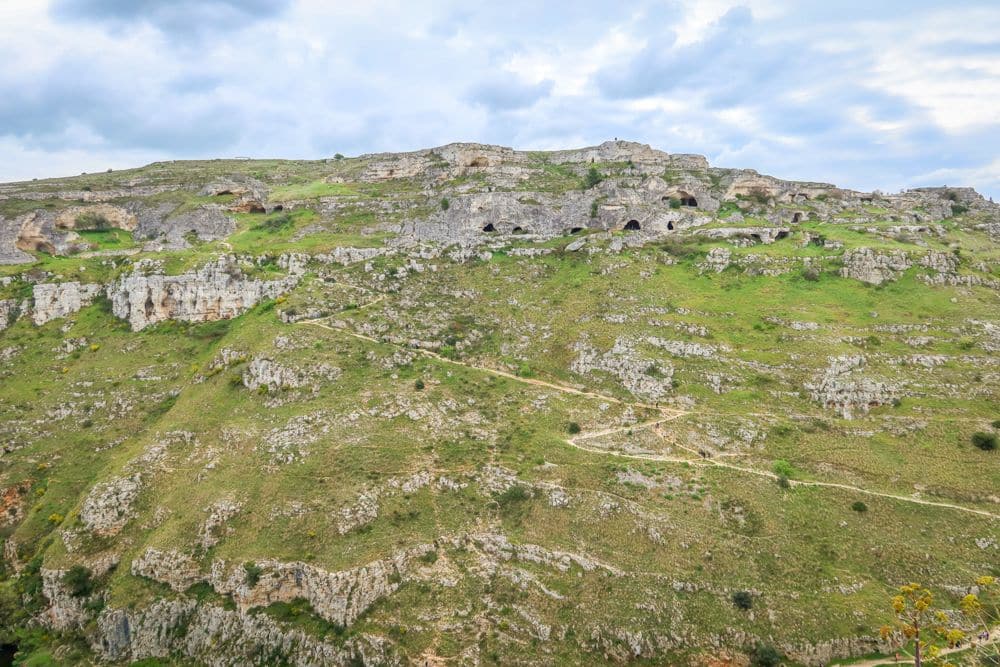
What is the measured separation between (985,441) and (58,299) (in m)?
88.9

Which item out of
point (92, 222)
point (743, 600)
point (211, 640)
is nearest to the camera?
point (743, 600)

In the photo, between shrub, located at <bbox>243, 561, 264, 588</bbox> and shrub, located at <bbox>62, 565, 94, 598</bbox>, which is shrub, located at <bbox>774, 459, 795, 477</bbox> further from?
shrub, located at <bbox>62, 565, 94, 598</bbox>

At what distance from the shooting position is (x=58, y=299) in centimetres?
6138

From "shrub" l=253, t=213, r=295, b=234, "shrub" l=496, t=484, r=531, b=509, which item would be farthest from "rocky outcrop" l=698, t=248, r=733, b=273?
"shrub" l=253, t=213, r=295, b=234

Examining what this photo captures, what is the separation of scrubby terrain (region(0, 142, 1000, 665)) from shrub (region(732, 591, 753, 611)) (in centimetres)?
18

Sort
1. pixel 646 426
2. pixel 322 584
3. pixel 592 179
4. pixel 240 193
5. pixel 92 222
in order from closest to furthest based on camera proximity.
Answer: pixel 322 584
pixel 646 426
pixel 92 222
pixel 592 179
pixel 240 193

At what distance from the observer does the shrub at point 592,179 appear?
3325 inches

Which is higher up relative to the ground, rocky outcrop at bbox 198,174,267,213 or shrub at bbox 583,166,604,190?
shrub at bbox 583,166,604,190

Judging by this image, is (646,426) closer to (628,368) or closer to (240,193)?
(628,368)

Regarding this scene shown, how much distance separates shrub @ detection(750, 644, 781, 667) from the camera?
30.6m

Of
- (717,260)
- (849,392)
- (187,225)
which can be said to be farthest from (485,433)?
(187,225)

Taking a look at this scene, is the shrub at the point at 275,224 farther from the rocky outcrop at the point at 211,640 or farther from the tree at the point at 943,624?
the tree at the point at 943,624

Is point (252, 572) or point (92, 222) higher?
point (92, 222)

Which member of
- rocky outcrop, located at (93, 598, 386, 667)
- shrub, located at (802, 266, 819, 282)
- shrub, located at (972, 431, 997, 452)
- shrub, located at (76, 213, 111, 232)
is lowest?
rocky outcrop, located at (93, 598, 386, 667)
